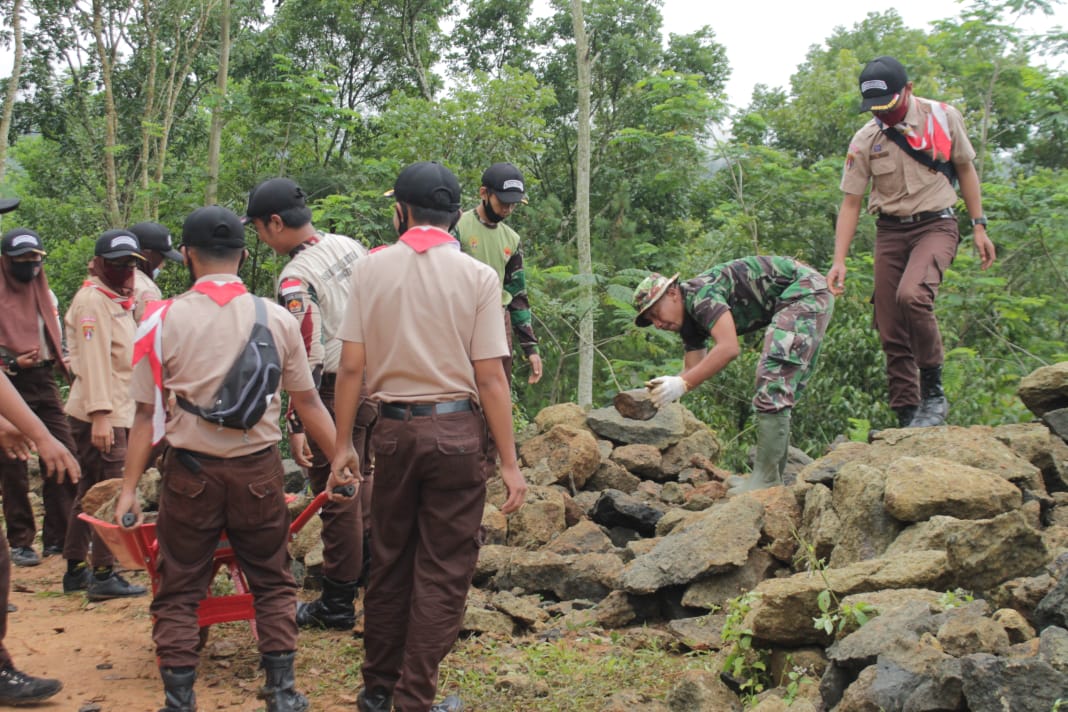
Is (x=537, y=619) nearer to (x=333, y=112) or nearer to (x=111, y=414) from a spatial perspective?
(x=111, y=414)

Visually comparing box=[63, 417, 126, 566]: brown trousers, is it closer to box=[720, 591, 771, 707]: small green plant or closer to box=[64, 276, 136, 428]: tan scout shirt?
box=[64, 276, 136, 428]: tan scout shirt

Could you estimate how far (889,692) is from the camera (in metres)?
2.99

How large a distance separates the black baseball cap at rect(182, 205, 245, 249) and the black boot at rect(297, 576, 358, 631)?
5.97 feet

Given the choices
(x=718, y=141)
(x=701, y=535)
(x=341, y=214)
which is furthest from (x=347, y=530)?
(x=718, y=141)

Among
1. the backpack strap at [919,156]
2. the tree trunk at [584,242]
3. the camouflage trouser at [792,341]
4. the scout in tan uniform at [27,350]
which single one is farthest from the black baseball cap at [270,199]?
the tree trunk at [584,242]

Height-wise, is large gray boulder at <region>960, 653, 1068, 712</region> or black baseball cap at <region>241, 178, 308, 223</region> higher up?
black baseball cap at <region>241, 178, 308, 223</region>

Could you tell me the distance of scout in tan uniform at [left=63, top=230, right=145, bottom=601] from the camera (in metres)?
5.58

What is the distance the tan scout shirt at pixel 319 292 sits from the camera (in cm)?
436

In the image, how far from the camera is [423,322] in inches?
134

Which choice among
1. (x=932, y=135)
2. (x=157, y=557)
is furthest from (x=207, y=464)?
(x=932, y=135)

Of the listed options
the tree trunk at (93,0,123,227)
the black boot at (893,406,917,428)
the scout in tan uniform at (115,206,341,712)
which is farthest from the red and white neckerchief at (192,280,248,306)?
the tree trunk at (93,0,123,227)

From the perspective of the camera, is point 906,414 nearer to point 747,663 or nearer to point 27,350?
point 747,663

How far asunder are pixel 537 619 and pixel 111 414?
282cm

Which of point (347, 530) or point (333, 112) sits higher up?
point (333, 112)
